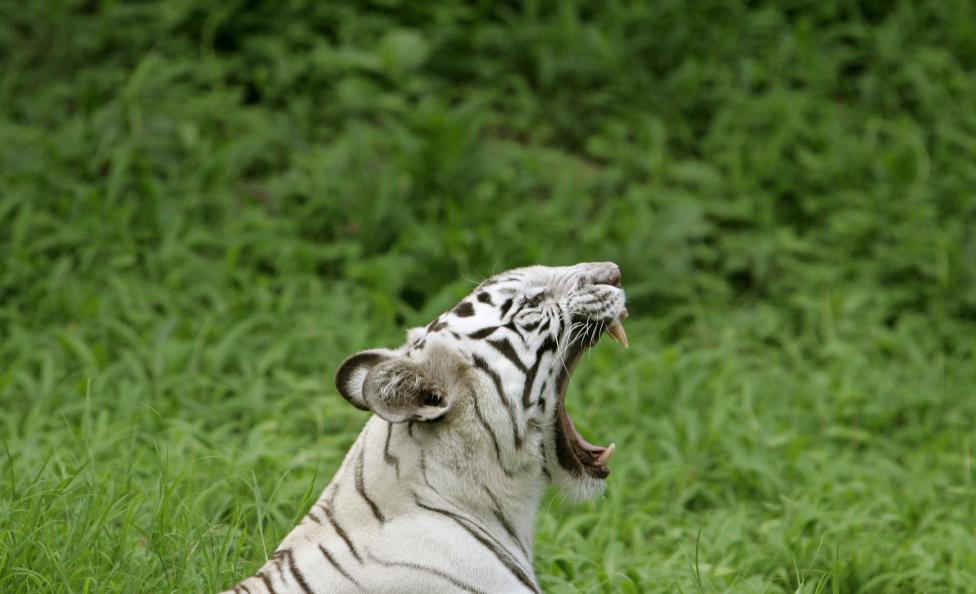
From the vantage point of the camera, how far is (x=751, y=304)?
6.30m

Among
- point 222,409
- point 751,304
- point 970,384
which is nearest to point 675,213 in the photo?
point 751,304

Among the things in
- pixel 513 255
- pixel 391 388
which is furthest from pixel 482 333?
pixel 513 255

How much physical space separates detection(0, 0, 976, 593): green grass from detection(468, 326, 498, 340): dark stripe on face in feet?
2.90

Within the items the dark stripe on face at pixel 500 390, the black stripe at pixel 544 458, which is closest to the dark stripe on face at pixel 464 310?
the dark stripe on face at pixel 500 390

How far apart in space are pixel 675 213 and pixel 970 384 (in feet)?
5.72

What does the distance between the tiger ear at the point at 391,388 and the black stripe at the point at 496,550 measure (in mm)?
220

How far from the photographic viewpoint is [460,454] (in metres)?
2.70

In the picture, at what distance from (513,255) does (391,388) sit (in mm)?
3456

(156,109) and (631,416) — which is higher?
(156,109)

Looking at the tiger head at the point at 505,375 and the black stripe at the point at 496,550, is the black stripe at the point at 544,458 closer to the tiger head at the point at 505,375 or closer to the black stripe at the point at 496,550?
the tiger head at the point at 505,375

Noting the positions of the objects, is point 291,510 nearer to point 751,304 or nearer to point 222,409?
point 222,409

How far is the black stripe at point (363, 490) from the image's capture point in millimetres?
2660

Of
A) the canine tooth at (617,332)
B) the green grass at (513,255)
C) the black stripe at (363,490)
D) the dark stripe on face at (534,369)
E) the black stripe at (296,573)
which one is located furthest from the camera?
the green grass at (513,255)

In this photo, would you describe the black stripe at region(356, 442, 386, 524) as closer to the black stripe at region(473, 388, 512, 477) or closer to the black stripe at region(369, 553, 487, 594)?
the black stripe at region(369, 553, 487, 594)
